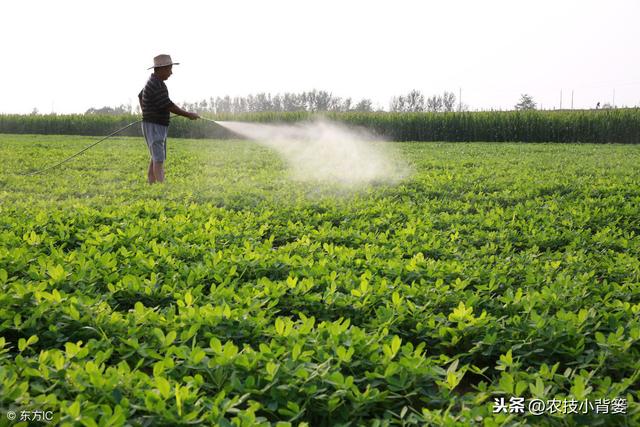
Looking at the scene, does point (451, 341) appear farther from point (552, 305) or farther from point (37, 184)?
point (37, 184)

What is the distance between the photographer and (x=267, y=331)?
9.37ft

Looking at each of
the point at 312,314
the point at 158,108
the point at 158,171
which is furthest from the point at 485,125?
the point at 312,314

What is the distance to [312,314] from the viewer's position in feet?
11.2

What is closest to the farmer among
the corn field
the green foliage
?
the green foliage

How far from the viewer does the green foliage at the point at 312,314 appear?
7.54 ft

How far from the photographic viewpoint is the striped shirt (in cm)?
861

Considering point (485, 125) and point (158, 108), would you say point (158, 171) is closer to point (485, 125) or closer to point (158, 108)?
point (158, 108)

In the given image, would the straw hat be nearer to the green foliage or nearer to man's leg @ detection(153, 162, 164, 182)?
man's leg @ detection(153, 162, 164, 182)

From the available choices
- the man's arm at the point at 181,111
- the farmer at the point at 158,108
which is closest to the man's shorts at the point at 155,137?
the farmer at the point at 158,108

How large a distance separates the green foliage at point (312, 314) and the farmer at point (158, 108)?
2154mm

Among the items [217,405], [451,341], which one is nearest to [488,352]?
[451,341]

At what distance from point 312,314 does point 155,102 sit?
6.26 m

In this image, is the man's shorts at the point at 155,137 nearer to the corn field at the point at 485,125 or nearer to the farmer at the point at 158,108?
the farmer at the point at 158,108

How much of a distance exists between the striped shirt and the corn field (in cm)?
2137
